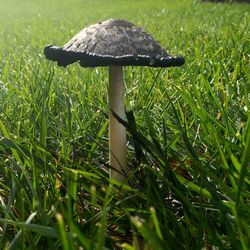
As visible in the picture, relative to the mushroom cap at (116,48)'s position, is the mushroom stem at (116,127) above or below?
below

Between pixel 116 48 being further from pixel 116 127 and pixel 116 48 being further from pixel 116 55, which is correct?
pixel 116 127

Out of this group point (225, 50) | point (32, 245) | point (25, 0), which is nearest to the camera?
point (32, 245)

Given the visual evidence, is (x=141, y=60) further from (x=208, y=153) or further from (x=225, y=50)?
(x=225, y=50)

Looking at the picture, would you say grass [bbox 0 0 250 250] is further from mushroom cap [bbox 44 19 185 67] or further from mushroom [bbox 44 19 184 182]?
mushroom cap [bbox 44 19 185 67]

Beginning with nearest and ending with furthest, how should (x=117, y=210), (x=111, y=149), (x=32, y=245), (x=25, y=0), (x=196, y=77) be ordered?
1. (x=32, y=245)
2. (x=117, y=210)
3. (x=111, y=149)
4. (x=196, y=77)
5. (x=25, y=0)

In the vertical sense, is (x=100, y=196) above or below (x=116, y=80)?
below

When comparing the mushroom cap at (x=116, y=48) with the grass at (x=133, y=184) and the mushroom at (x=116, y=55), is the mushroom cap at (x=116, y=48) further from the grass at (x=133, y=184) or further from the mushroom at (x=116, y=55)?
the grass at (x=133, y=184)

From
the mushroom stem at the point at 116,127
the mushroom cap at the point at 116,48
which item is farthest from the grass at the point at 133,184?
the mushroom cap at the point at 116,48

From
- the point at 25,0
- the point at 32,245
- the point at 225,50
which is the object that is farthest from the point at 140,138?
the point at 25,0
